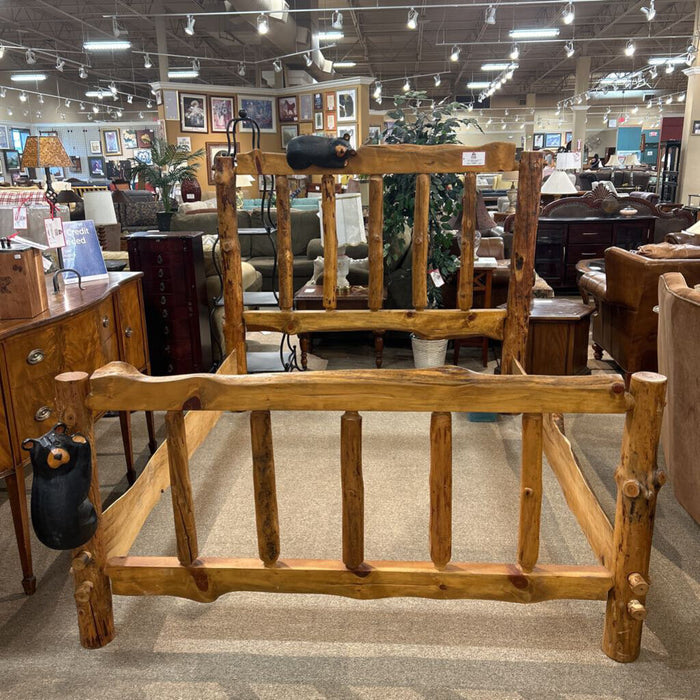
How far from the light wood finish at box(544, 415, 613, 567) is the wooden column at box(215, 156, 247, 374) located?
151cm

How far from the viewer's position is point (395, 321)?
3357 millimetres

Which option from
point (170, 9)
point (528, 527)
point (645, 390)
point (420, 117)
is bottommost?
point (528, 527)

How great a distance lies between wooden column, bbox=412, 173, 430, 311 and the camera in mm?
3117

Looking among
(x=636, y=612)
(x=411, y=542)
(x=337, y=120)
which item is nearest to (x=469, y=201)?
(x=411, y=542)

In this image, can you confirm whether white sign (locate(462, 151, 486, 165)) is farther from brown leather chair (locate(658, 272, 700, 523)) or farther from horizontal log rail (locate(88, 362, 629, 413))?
horizontal log rail (locate(88, 362, 629, 413))

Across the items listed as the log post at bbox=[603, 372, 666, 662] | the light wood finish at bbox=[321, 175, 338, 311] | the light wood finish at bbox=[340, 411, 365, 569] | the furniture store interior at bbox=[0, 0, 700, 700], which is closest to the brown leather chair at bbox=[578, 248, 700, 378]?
the furniture store interior at bbox=[0, 0, 700, 700]

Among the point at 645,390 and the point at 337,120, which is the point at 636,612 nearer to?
the point at 645,390

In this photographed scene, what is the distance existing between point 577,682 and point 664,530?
1.09 metres

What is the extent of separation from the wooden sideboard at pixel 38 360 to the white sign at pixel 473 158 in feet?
5.54

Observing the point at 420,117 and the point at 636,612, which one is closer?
the point at 636,612

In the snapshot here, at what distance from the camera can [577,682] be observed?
5.96ft

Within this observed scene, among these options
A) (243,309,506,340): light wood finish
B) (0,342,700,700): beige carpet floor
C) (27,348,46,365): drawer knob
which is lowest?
(0,342,700,700): beige carpet floor

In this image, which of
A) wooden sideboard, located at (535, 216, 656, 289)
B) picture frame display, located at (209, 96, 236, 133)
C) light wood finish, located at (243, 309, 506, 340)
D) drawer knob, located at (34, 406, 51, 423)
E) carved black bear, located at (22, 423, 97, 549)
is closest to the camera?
carved black bear, located at (22, 423, 97, 549)

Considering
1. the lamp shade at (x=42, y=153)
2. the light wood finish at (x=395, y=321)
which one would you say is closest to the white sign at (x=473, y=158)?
the light wood finish at (x=395, y=321)
